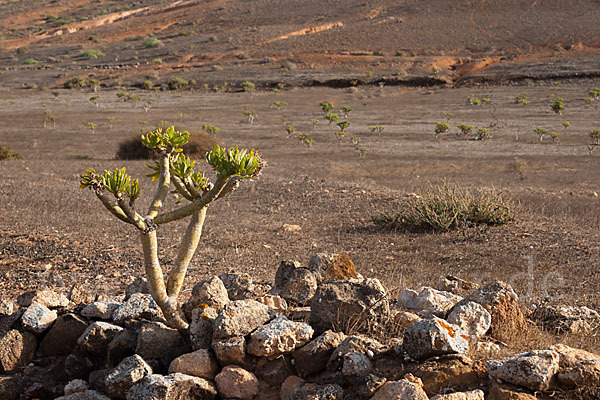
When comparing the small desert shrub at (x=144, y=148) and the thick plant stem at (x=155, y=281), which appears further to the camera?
the small desert shrub at (x=144, y=148)

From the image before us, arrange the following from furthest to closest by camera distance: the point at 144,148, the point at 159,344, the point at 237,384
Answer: the point at 144,148 < the point at 159,344 < the point at 237,384

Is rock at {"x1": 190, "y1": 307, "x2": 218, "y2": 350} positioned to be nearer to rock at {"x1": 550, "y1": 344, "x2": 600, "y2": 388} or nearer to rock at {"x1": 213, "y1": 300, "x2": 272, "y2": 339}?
rock at {"x1": 213, "y1": 300, "x2": 272, "y2": 339}

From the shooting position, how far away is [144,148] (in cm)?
1962

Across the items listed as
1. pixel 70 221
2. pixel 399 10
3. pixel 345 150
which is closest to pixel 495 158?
pixel 345 150

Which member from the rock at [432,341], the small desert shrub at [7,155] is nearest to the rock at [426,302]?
the rock at [432,341]

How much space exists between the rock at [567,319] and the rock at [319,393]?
198 centimetres

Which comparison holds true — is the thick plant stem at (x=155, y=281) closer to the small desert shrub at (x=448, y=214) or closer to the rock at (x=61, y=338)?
the rock at (x=61, y=338)

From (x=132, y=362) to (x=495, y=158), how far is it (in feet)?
59.7

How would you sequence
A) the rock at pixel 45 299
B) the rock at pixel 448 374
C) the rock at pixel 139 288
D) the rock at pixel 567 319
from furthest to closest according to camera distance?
1. the rock at pixel 139 288
2. the rock at pixel 45 299
3. the rock at pixel 567 319
4. the rock at pixel 448 374

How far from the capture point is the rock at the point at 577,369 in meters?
3.06

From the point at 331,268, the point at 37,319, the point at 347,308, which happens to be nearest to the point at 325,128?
the point at 331,268

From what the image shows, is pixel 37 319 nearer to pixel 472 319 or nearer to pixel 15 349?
pixel 15 349

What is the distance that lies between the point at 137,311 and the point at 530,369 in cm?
269

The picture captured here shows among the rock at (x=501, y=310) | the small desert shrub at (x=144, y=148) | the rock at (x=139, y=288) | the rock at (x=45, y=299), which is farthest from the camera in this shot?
the small desert shrub at (x=144, y=148)
